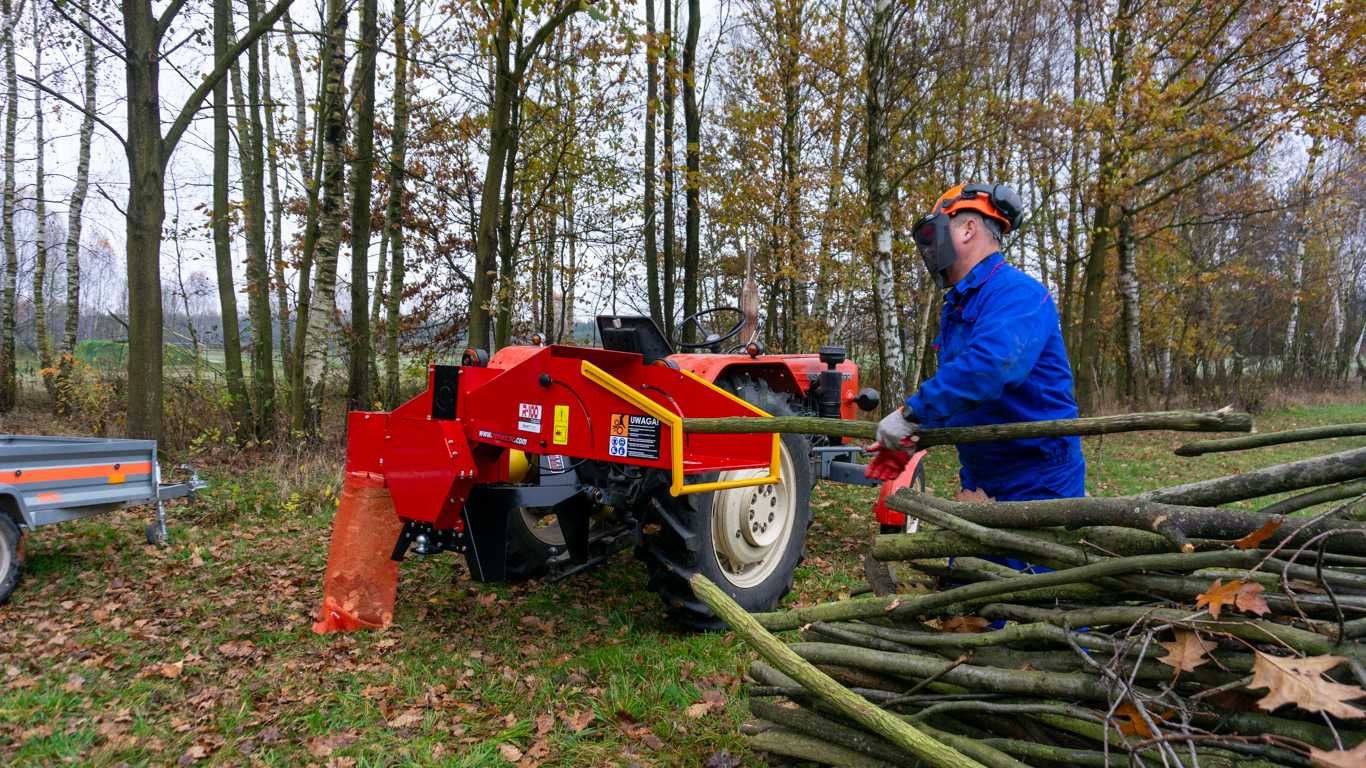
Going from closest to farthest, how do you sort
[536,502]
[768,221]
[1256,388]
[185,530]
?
[536,502]
[185,530]
[768,221]
[1256,388]

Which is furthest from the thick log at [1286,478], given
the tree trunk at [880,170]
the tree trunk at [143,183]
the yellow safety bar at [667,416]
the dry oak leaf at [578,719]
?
the tree trunk at [880,170]

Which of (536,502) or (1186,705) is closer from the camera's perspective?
(1186,705)

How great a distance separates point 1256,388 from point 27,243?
32.0 meters

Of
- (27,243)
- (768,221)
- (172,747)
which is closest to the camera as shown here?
(172,747)

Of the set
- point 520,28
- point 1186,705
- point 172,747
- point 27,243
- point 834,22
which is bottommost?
point 172,747

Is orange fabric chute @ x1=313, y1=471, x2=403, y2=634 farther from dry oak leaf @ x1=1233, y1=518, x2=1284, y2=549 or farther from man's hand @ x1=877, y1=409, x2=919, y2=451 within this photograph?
dry oak leaf @ x1=1233, y1=518, x2=1284, y2=549

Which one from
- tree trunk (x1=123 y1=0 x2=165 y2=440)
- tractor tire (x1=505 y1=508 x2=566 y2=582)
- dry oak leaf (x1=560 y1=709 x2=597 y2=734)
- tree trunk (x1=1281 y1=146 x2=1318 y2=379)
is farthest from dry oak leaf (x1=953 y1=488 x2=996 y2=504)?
tree trunk (x1=1281 y1=146 x2=1318 y2=379)

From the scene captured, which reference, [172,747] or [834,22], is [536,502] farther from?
[834,22]

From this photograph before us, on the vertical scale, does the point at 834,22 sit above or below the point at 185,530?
above

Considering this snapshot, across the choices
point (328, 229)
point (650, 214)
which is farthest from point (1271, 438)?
point (650, 214)

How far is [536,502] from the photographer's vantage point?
3.97 metres

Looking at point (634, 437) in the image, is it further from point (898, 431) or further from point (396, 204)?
point (396, 204)

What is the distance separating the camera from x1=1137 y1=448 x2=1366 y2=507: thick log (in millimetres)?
1765

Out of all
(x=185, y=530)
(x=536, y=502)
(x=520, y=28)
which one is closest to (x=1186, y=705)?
(x=536, y=502)
